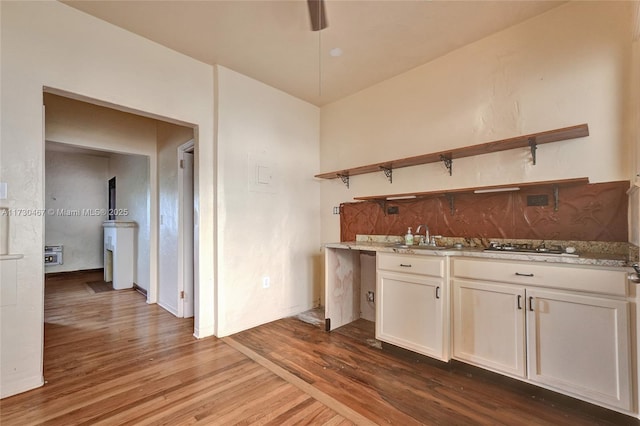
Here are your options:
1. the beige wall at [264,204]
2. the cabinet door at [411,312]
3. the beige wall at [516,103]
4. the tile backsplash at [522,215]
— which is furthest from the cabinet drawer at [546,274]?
the beige wall at [264,204]

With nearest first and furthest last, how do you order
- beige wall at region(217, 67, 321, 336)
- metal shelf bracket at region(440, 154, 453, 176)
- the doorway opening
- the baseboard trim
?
metal shelf bracket at region(440, 154, 453, 176)
beige wall at region(217, 67, 321, 336)
the doorway opening
the baseboard trim

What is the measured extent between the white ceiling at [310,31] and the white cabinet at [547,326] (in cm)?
182

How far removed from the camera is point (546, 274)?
1.72 metres

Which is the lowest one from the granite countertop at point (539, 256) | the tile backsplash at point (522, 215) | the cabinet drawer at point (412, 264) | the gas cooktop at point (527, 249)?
the cabinet drawer at point (412, 264)

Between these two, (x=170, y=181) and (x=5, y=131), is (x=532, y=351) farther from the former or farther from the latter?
(x=170, y=181)

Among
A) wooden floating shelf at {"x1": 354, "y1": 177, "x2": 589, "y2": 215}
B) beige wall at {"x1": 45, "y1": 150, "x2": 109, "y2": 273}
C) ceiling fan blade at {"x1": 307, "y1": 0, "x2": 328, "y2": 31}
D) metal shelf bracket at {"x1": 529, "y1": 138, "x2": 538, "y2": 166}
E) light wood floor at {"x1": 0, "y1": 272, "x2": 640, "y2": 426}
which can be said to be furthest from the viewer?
beige wall at {"x1": 45, "y1": 150, "x2": 109, "y2": 273}

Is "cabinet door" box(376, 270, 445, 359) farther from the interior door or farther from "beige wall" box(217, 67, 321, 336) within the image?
the interior door

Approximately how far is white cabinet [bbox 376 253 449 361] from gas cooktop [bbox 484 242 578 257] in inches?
16.8

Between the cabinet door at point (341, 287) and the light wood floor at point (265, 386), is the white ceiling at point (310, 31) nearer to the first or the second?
the cabinet door at point (341, 287)

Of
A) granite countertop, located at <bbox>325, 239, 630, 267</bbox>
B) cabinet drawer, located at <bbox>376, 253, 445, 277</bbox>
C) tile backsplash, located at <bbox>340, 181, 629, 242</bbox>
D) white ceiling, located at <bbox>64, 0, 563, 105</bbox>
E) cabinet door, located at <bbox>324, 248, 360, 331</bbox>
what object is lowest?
cabinet door, located at <bbox>324, 248, 360, 331</bbox>

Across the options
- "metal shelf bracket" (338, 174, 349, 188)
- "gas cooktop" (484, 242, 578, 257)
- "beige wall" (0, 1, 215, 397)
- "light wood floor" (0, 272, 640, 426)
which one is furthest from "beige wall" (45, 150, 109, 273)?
"gas cooktop" (484, 242, 578, 257)

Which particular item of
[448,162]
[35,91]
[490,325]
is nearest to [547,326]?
[490,325]

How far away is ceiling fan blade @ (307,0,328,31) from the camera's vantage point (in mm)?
1476

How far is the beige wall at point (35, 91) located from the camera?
181 cm
